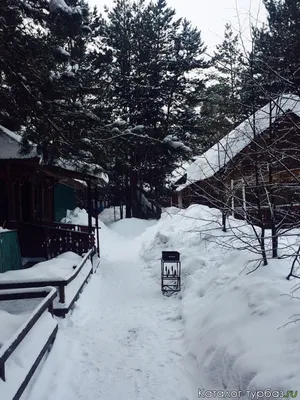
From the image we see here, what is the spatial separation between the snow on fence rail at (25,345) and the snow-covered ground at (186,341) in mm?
306

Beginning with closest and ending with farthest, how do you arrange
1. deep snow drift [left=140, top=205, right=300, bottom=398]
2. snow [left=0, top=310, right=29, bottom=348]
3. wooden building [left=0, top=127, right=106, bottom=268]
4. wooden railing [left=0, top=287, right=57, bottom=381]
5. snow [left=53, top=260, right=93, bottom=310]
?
wooden railing [left=0, top=287, right=57, bottom=381] → deep snow drift [left=140, top=205, right=300, bottom=398] → snow [left=0, top=310, right=29, bottom=348] → snow [left=53, top=260, right=93, bottom=310] → wooden building [left=0, top=127, right=106, bottom=268]

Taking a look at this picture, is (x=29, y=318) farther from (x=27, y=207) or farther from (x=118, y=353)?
(x=27, y=207)

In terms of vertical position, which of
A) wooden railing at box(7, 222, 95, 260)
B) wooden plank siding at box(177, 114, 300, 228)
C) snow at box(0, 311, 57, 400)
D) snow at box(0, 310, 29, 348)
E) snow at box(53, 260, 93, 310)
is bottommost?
snow at box(53, 260, 93, 310)

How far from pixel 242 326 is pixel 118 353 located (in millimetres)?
1981

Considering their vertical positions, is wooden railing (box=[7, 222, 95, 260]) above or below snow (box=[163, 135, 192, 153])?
below

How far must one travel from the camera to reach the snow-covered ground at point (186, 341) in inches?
162

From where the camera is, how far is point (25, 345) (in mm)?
4348

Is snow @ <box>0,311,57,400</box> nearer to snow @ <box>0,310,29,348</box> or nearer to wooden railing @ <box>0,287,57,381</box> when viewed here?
wooden railing @ <box>0,287,57,381</box>

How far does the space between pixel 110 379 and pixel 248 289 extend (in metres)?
2.61

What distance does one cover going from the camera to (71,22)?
6.16 meters

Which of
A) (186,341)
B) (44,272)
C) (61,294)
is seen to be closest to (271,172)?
(186,341)

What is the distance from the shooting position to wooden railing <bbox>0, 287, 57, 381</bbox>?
339 centimetres

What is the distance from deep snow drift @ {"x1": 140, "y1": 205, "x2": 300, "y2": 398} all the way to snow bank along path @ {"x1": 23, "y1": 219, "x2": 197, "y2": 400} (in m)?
0.36

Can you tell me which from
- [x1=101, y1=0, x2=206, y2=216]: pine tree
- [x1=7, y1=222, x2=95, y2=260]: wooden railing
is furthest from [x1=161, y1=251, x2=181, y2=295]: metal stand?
[x1=101, y1=0, x2=206, y2=216]: pine tree
